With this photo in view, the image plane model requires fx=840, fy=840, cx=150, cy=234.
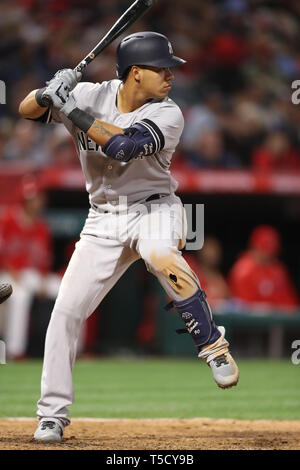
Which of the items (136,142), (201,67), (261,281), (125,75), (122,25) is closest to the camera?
(136,142)

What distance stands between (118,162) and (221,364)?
1061 millimetres

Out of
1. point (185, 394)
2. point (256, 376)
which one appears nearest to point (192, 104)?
point (256, 376)

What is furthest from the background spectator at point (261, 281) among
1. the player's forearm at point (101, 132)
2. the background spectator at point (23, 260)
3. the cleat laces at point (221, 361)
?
the player's forearm at point (101, 132)

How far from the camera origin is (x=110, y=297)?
30.0ft

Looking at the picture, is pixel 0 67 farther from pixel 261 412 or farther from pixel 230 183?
pixel 261 412

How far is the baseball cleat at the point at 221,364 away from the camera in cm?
370

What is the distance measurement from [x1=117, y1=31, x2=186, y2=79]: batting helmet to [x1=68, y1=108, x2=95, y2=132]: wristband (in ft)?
1.26

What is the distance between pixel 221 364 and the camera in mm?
3723

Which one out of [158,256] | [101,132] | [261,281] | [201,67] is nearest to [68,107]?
[101,132]

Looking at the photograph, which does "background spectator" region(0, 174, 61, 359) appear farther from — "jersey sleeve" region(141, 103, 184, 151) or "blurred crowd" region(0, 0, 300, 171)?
"jersey sleeve" region(141, 103, 184, 151)

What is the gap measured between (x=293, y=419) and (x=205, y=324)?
1.37m

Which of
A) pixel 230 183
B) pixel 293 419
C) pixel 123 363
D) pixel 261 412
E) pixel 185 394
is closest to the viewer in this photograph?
pixel 293 419

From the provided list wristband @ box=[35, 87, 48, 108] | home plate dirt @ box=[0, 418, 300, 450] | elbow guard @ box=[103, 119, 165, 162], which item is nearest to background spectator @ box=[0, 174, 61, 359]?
home plate dirt @ box=[0, 418, 300, 450]

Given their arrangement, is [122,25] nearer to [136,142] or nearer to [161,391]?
[136,142]
